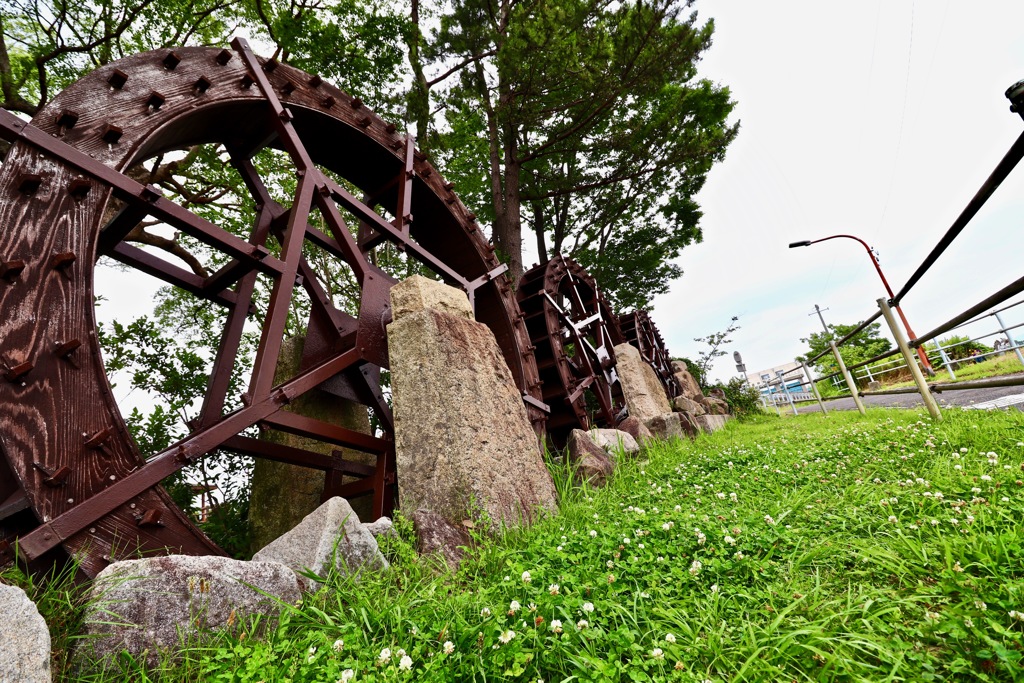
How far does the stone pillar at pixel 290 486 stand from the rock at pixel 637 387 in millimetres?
4703

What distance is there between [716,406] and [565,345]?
250 inches

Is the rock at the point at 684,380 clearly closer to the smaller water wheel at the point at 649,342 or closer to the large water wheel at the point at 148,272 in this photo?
the smaller water wheel at the point at 649,342

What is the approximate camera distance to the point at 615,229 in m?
12.5

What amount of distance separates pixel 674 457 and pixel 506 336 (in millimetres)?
2325

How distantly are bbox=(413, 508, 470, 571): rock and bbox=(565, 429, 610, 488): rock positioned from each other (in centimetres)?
137

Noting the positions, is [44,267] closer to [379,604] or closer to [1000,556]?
[379,604]

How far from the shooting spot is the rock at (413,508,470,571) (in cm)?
203

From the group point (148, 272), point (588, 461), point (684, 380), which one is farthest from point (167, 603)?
point (684, 380)

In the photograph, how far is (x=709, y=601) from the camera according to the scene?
4.92 feet

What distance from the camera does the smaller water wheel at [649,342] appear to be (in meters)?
12.7

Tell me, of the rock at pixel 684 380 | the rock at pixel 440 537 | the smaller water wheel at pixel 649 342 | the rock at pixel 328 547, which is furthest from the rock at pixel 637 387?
the rock at pixel 684 380

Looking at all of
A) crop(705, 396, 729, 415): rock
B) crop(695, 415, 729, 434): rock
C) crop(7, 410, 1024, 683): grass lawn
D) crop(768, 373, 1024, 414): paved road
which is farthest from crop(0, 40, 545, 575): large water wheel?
crop(705, 396, 729, 415): rock

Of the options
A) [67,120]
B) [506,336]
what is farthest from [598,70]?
[67,120]

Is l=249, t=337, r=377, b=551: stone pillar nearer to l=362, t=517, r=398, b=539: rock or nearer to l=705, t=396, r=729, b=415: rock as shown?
l=362, t=517, r=398, b=539: rock
